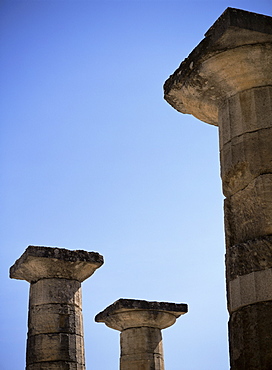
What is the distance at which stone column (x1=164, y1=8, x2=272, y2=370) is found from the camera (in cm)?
559

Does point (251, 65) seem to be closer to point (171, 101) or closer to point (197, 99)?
point (197, 99)

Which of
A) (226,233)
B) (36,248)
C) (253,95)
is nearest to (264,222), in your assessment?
(226,233)

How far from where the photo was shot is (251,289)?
223 inches

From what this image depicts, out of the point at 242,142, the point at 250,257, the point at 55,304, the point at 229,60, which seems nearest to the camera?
the point at 250,257

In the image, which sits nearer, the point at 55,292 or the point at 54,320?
the point at 54,320

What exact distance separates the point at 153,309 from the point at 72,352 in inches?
142

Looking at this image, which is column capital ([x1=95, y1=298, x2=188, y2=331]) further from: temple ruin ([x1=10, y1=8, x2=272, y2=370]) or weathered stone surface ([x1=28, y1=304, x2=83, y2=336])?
temple ruin ([x1=10, y1=8, x2=272, y2=370])

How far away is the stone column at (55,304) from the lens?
484 inches

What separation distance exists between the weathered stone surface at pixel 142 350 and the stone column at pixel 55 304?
123 inches

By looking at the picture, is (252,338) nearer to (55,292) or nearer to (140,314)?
(55,292)

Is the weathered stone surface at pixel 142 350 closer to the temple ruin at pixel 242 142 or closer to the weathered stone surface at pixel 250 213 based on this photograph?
the temple ruin at pixel 242 142

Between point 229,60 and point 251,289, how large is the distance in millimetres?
2706

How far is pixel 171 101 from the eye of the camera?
7.65 meters

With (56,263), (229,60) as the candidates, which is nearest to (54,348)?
(56,263)
